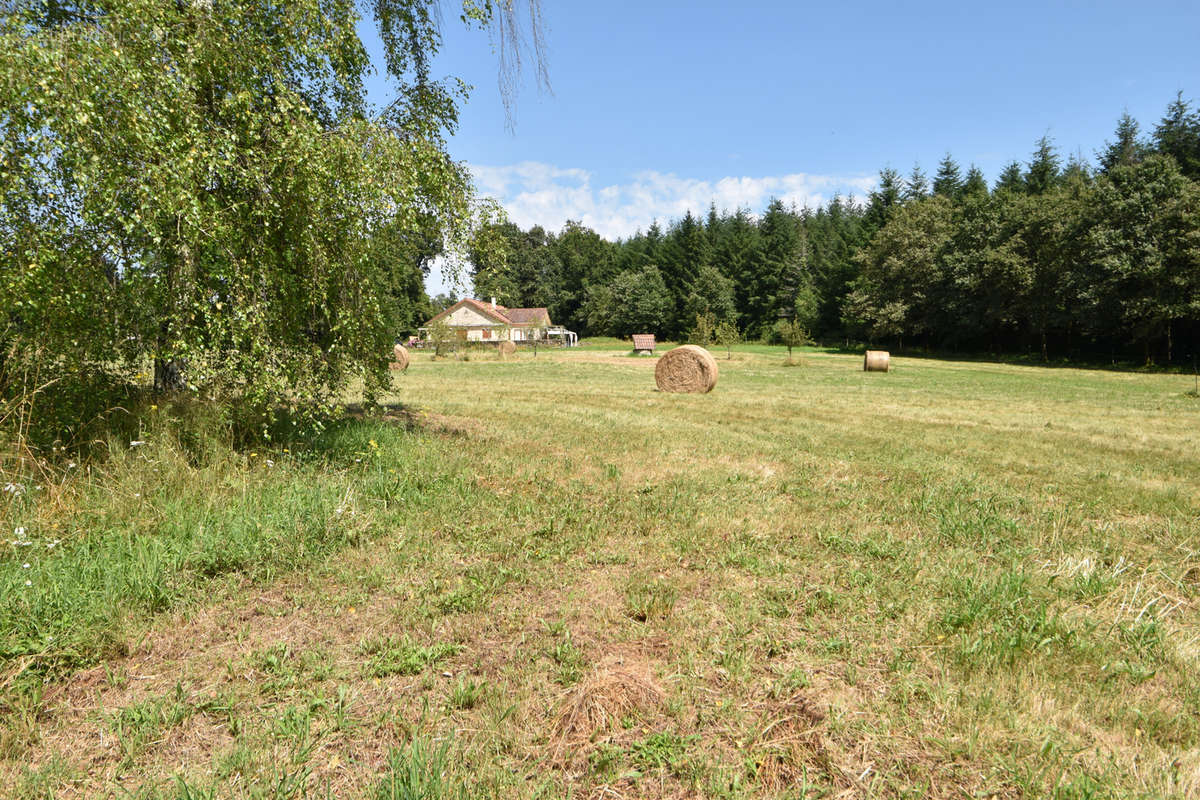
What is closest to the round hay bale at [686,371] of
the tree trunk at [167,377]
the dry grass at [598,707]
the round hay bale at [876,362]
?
the round hay bale at [876,362]

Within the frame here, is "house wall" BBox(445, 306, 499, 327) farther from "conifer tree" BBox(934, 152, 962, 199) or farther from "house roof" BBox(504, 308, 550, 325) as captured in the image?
"conifer tree" BBox(934, 152, 962, 199)

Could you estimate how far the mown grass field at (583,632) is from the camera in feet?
8.18

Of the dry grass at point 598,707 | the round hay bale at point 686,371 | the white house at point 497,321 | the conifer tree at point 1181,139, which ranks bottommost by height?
the dry grass at point 598,707

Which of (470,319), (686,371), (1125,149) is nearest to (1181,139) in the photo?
(1125,149)

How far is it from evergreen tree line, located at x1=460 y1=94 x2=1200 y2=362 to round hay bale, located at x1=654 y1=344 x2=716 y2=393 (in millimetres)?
8330

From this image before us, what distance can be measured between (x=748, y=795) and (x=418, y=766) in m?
1.34

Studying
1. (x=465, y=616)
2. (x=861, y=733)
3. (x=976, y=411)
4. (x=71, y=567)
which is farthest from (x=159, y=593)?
(x=976, y=411)

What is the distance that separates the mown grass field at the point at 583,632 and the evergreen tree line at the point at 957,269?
3.81 metres

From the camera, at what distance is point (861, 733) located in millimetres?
2664

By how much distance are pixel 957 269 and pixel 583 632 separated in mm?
50996

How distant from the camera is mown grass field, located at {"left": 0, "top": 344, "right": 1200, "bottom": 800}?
2.49 metres

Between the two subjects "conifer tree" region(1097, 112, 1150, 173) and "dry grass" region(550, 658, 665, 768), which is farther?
"conifer tree" region(1097, 112, 1150, 173)

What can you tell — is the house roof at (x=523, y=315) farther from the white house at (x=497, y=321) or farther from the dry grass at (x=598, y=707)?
the dry grass at (x=598, y=707)

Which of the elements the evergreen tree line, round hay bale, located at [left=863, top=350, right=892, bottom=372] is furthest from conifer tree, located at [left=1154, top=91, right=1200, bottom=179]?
round hay bale, located at [left=863, top=350, right=892, bottom=372]
